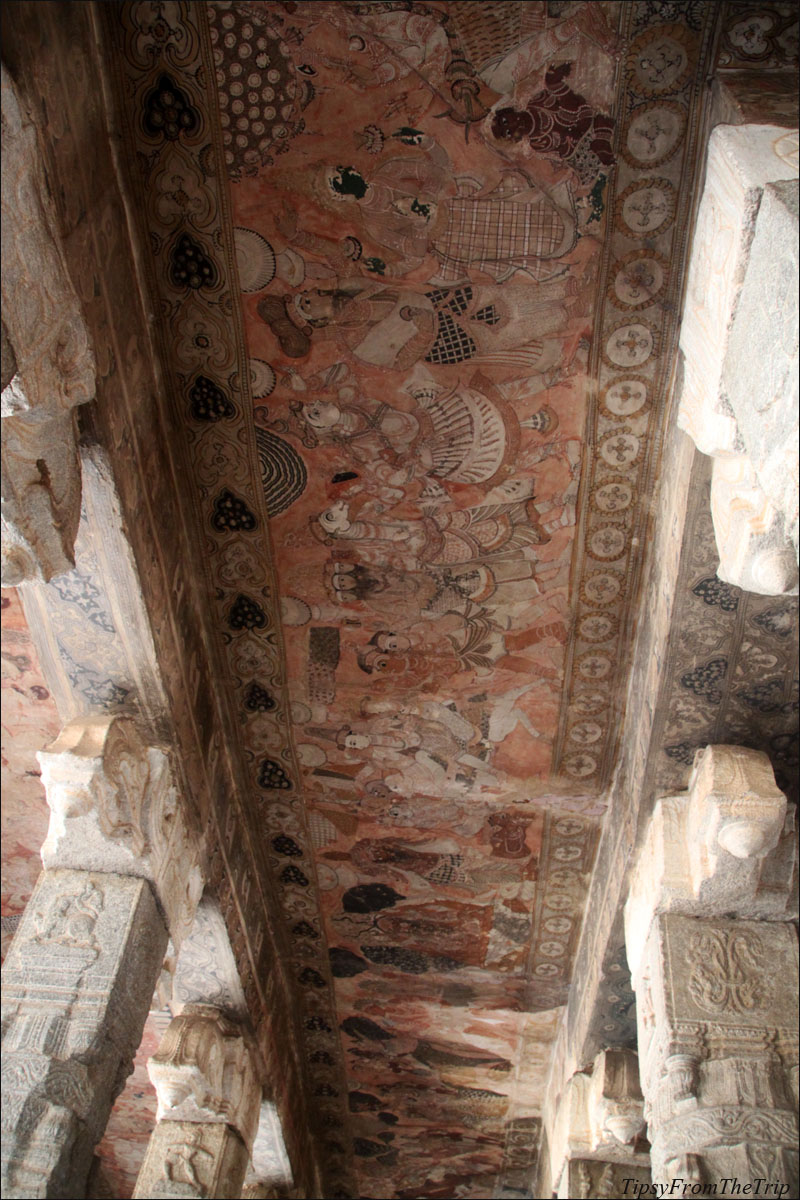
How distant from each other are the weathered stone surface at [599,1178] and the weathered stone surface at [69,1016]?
3165 millimetres

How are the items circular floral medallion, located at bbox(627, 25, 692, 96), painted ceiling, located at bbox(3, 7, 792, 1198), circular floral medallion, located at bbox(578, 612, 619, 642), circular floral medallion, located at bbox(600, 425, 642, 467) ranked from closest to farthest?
circular floral medallion, located at bbox(627, 25, 692, 96)
painted ceiling, located at bbox(3, 7, 792, 1198)
circular floral medallion, located at bbox(600, 425, 642, 467)
circular floral medallion, located at bbox(578, 612, 619, 642)

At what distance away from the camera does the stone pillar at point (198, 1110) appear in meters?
5.67

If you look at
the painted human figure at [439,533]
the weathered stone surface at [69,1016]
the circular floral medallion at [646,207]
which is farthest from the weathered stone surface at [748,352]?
the weathered stone surface at [69,1016]

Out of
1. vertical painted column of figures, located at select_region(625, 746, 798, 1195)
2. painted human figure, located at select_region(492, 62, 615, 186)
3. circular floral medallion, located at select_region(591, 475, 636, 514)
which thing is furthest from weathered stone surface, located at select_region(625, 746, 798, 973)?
painted human figure, located at select_region(492, 62, 615, 186)

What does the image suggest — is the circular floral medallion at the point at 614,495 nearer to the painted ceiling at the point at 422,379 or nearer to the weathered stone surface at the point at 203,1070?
the painted ceiling at the point at 422,379

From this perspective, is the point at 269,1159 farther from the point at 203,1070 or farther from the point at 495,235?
the point at 495,235

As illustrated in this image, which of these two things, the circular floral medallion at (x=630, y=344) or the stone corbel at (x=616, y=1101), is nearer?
the circular floral medallion at (x=630, y=344)

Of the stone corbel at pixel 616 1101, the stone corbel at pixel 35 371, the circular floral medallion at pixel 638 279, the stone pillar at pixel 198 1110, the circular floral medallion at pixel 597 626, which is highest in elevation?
the circular floral medallion at pixel 638 279

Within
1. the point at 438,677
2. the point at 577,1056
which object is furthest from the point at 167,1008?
the point at 438,677

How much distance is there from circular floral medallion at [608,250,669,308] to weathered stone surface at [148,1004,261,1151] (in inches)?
166

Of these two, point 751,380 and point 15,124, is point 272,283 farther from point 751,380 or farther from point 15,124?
point 751,380

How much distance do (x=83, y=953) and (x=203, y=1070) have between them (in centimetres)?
192

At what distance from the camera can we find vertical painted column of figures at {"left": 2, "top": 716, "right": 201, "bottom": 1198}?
374 centimetres

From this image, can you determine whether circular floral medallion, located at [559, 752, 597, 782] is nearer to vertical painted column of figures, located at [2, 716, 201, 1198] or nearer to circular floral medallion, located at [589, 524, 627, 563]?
circular floral medallion, located at [589, 524, 627, 563]
